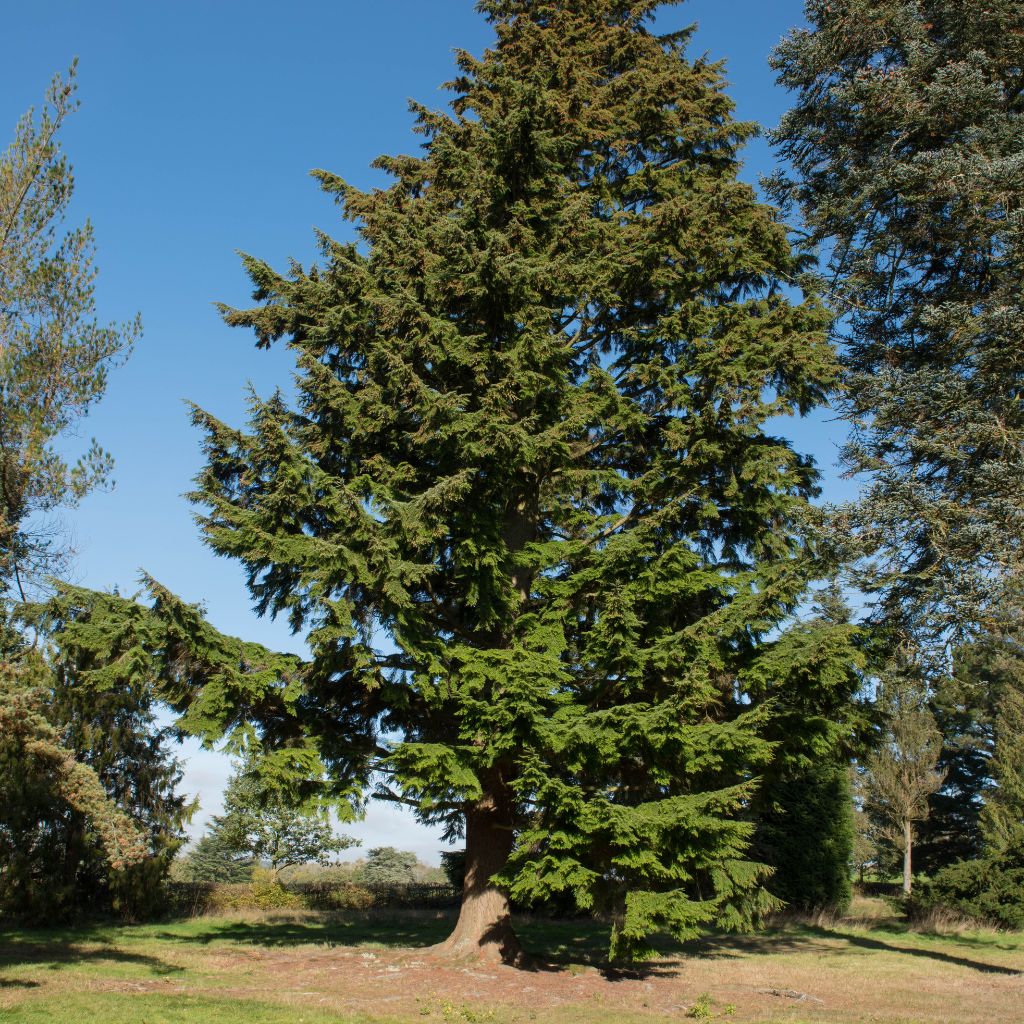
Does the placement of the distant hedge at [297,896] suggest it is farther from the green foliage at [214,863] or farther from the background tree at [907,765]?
the green foliage at [214,863]

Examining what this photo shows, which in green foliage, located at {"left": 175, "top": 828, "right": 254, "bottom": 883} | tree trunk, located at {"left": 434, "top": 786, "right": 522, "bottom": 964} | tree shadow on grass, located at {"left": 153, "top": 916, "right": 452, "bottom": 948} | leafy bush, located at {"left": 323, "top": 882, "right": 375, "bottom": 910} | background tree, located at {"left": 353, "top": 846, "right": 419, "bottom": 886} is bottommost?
background tree, located at {"left": 353, "top": 846, "right": 419, "bottom": 886}

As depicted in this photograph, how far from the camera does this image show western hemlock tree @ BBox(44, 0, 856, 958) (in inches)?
417

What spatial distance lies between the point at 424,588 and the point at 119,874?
11127 millimetres

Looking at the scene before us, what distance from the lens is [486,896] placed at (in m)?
12.5

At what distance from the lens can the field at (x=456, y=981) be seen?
9.05 metres

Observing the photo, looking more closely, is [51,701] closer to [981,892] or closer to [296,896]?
[296,896]

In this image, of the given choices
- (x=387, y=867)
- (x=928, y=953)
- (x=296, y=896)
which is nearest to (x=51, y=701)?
(x=296, y=896)

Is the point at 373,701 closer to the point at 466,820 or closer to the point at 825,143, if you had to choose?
the point at 466,820

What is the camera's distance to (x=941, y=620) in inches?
506

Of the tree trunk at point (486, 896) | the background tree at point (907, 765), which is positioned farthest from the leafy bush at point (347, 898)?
the background tree at point (907, 765)

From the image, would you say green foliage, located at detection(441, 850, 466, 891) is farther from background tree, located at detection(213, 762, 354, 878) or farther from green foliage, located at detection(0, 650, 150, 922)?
green foliage, located at detection(0, 650, 150, 922)

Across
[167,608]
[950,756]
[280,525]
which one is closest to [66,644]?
[167,608]

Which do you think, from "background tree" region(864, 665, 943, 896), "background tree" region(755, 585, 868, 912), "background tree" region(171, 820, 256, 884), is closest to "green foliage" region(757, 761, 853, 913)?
"background tree" region(755, 585, 868, 912)

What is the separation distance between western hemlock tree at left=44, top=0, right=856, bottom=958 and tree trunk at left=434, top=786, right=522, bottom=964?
4 cm
